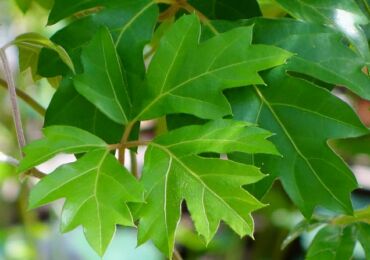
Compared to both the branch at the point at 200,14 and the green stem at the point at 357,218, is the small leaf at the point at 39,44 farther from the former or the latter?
the green stem at the point at 357,218

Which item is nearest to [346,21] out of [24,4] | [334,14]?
[334,14]

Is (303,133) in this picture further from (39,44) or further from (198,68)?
(39,44)

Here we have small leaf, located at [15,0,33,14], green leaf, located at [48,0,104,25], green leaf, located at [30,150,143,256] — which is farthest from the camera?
small leaf, located at [15,0,33,14]

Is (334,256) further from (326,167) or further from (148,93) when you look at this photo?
(148,93)

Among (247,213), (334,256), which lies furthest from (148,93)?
(334,256)

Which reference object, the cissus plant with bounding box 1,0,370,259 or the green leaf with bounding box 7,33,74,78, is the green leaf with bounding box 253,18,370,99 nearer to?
the cissus plant with bounding box 1,0,370,259

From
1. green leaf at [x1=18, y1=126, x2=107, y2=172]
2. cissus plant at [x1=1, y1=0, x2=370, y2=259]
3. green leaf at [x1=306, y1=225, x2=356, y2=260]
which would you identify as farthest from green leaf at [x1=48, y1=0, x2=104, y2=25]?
green leaf at [x1=306, y1=225, x2=356, y2=260]

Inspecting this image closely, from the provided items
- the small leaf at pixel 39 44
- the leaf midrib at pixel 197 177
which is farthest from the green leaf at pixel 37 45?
the leaf midrib at pixel 197 177
